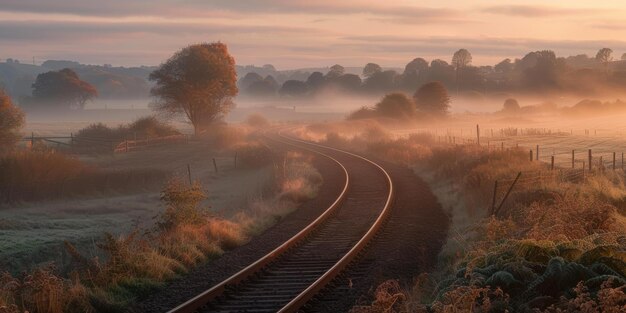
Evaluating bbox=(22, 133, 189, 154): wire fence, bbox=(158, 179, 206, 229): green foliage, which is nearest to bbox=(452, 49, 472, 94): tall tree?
bbox=(22, 133, 189, 154): wire fence

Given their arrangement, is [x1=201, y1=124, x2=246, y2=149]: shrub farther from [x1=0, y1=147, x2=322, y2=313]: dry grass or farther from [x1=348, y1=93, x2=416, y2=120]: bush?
[x1=0, y1=147, x2=322, y2=313]: dry grass

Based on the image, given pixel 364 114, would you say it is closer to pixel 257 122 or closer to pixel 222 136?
pixel 257 122

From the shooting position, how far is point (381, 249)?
18578 millimetres

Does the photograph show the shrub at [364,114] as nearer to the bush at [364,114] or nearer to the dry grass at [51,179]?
the bush at [364,114]

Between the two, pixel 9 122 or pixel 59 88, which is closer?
pixel 9 122

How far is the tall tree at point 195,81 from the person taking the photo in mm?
72062

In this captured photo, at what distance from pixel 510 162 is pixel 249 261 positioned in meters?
19.1

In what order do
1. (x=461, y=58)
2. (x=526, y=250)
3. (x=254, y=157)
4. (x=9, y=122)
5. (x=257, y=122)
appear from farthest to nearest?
(x=461, y=58), (x=257, y=122), (x=9, y=122), (x=254, y=157), (x=526, y=250)

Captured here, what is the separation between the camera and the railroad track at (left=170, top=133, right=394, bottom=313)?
1299 centimetres

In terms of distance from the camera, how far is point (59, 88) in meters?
142

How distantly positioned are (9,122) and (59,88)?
305 feet

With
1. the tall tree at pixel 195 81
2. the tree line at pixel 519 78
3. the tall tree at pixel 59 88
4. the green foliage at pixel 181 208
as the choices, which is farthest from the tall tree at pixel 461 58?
the green foliage at pixel 181 208

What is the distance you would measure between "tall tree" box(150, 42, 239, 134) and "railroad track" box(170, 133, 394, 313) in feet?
150

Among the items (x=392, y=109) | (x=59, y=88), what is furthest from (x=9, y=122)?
(x=59, y=88)
